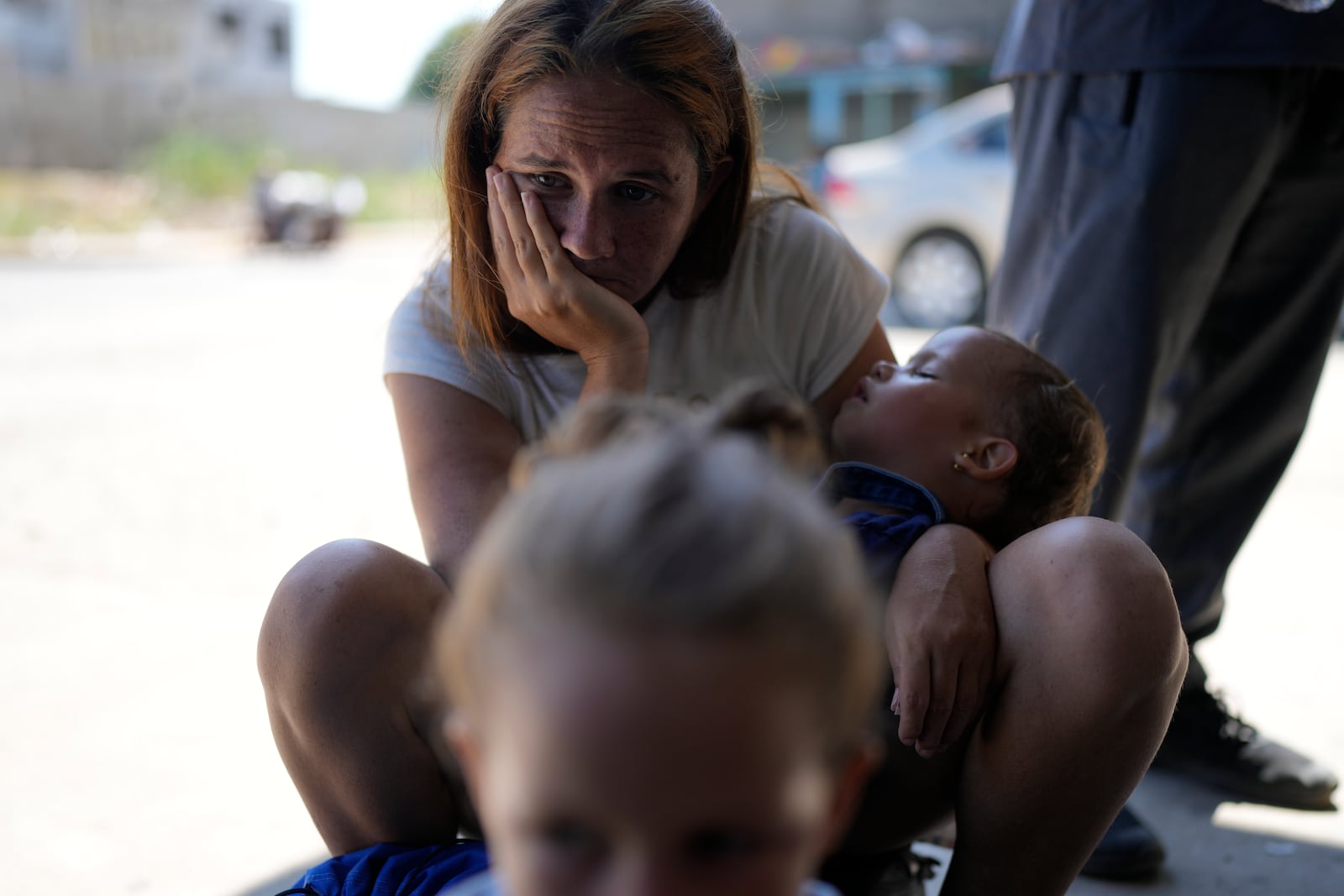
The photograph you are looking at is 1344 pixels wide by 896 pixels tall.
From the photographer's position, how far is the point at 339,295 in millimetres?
10906

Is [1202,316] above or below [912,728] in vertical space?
above

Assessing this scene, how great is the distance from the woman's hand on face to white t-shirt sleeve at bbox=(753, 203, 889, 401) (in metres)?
0.32

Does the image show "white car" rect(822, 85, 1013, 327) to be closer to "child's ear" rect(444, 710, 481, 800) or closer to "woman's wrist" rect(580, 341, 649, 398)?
"woman's wrist" rect(580, 341, 649, 398)

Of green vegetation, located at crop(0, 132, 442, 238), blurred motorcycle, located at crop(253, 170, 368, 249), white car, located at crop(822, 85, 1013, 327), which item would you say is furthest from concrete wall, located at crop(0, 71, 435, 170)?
white car, located at crop(822, 85, 1013, 327)

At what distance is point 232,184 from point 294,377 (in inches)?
642

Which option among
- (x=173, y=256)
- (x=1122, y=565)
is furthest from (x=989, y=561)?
(x=173, y=256)

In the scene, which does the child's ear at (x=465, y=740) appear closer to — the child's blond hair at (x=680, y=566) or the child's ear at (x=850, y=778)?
A: the child's blond hair at (x=680, y=566)

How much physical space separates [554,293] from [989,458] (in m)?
0.64

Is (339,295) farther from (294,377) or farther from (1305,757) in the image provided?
(1305,757)

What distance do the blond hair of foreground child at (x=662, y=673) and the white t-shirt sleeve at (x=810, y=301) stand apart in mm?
1083

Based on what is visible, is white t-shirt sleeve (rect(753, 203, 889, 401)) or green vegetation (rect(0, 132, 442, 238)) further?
green vegetation (rect(0, 132, 442, 238))

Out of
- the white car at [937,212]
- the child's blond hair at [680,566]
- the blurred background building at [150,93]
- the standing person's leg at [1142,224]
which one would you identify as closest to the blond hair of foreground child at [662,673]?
the child's blond hair at [680,566]

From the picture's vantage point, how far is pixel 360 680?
1.42m

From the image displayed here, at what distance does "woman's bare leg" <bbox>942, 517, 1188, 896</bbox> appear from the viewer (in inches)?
52.9
